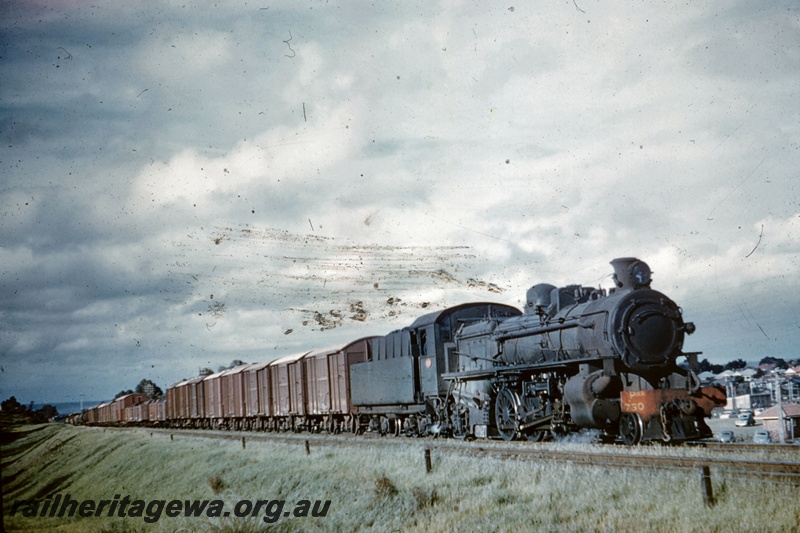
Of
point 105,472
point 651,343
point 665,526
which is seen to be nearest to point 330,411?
point 105,472

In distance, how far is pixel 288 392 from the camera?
34.6 m

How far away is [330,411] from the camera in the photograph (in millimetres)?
29625

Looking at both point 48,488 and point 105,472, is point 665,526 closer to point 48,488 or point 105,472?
point 105,472

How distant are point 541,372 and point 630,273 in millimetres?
3250

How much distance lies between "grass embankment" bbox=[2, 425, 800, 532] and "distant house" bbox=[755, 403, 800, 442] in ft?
54.6

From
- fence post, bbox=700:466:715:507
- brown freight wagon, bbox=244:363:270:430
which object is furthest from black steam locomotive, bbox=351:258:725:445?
brown freight wagon, bbox=244:363:270:430

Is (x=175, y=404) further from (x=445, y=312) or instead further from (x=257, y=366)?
(x=445, y=312)

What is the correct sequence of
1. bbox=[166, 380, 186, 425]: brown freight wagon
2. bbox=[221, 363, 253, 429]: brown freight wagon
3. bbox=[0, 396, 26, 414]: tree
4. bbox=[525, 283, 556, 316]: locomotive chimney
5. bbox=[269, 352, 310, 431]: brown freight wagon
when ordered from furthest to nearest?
bbox=[0, 396, 26, 414]: tree, bbox=[166, 380, 186, 425]: brown freight wagon, bbox=[221, 363, 253, 429]: brown freight wagon, bbox=[269, 352, 310, 431]: brown freight wagon, bbox=[525, 283, 556, 316]: locomotive chimney

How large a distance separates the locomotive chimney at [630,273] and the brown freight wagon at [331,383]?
14.7 meters

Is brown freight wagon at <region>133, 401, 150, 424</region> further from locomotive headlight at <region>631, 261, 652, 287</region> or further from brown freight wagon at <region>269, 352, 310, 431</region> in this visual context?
locomotive headlight at <region>631, 261, 652, 287</region>

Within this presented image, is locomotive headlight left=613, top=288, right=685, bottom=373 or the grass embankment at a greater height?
locomotive headlight left=613, top=288, right=685, bottom=373

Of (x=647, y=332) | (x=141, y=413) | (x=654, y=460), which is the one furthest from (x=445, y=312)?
(x=141, y=413)

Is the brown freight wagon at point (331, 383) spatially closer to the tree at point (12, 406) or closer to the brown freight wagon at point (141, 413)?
the brown freight wagon at point (141, 413)

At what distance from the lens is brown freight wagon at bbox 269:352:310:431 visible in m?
33.2
